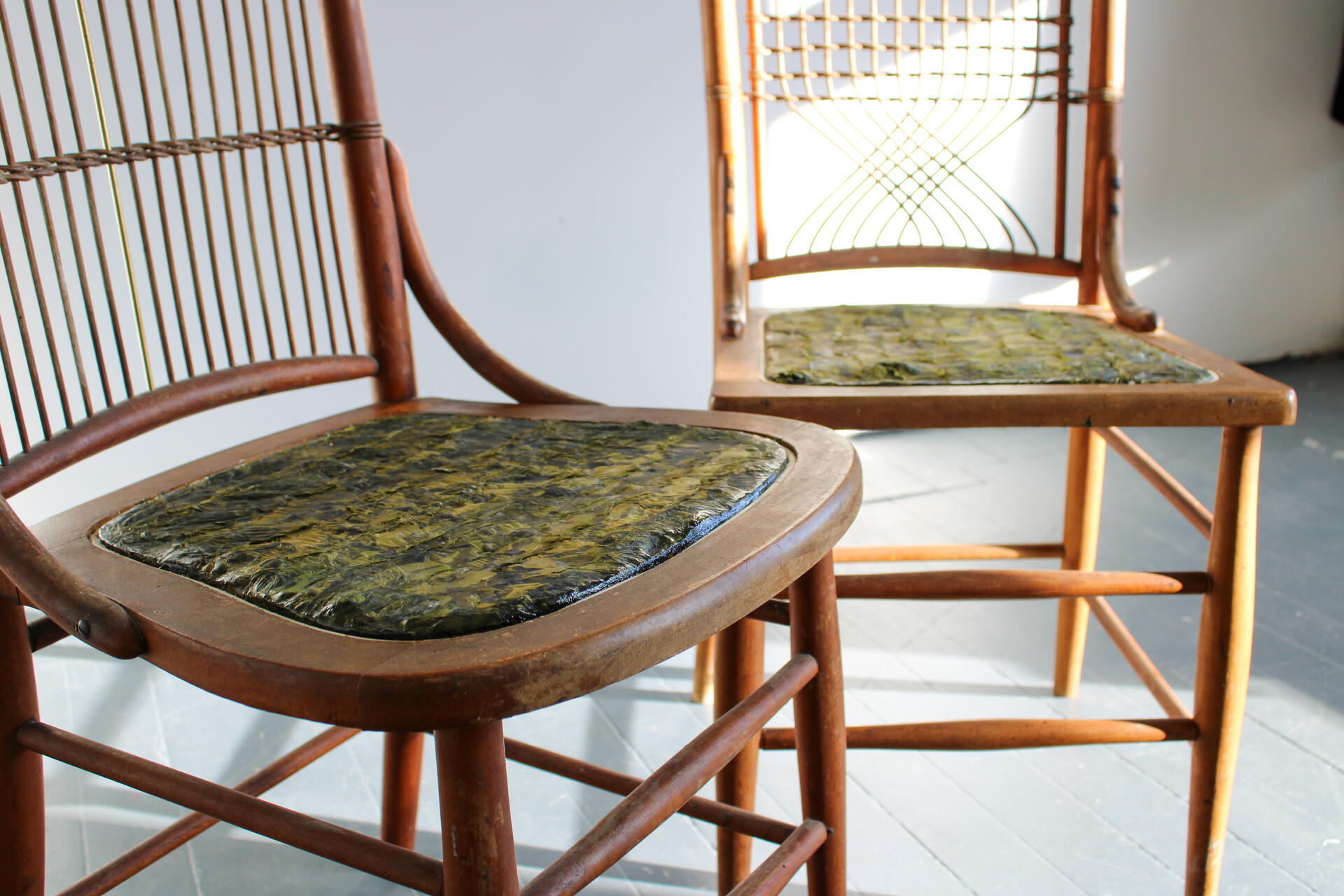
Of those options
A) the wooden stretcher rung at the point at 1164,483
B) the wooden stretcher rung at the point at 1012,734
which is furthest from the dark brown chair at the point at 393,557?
the wooden stretcher rung at the point at 1164,483

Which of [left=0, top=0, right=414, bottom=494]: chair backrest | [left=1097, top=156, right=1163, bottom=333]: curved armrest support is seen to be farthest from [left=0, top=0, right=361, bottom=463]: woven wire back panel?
[left=1097, top=156, right=1163, bottom=333]: curved armrest support

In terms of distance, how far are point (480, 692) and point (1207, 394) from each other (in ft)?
2.05

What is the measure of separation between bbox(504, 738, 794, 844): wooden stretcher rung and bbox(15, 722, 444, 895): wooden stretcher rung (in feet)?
0.68

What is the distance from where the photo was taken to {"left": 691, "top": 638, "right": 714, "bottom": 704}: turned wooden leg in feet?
4.28

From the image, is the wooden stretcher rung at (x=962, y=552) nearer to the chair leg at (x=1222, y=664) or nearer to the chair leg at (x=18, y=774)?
the chair leg at (x=1222, y=664)

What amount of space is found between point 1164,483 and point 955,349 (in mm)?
301

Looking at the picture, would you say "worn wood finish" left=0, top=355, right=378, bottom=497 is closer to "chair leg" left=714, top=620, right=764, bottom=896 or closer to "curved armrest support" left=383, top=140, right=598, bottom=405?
"curved armrest support" left=383, top=140, right=598, bottom=405

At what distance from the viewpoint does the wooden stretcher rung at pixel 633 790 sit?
0.77 meters

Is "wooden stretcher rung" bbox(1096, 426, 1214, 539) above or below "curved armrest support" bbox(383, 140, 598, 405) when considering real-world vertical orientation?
below

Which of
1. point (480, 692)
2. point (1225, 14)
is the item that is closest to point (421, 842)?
point (480, 692)

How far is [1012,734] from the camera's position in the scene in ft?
2.95

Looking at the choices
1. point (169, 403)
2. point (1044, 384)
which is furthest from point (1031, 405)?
point (169, 403)

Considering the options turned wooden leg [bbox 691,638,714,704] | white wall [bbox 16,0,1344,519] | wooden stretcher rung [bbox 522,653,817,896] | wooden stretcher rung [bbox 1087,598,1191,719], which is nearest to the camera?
wooden stretcher rung [bbox 522,653,817,896]

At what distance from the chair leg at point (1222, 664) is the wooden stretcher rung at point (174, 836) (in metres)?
0.70
